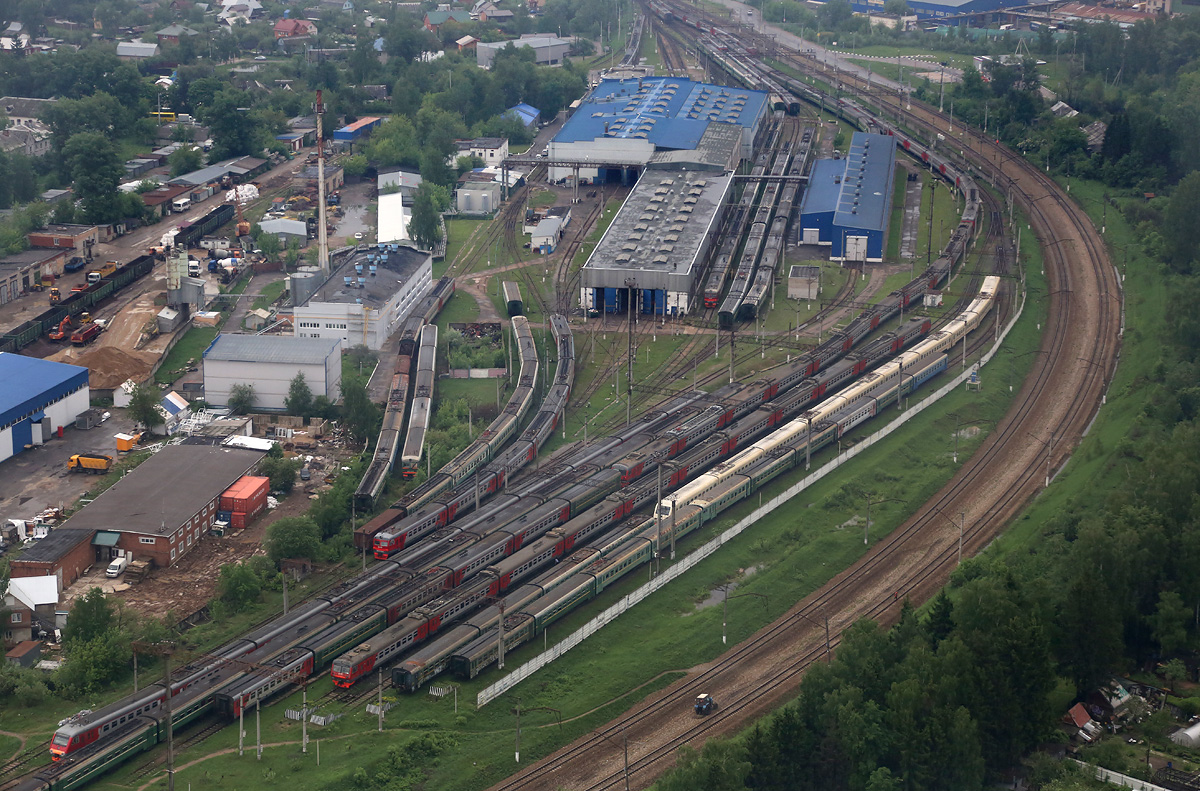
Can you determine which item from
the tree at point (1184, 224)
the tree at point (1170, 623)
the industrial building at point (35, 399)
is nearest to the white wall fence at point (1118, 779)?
the tree at point (1170, 623)

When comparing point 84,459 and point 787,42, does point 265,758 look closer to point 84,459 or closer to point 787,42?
point 84,459

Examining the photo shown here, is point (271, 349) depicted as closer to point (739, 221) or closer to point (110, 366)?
point (110, 366)

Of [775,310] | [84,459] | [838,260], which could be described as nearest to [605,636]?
[84,459]

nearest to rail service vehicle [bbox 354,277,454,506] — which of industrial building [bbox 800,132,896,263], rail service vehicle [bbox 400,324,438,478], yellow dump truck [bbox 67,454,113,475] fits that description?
rail service vehicle [bbox 400,324,438,478]

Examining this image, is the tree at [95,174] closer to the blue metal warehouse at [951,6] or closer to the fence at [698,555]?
the fence at [698,555]

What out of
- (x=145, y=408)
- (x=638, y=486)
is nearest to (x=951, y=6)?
(x=638, y=486)
